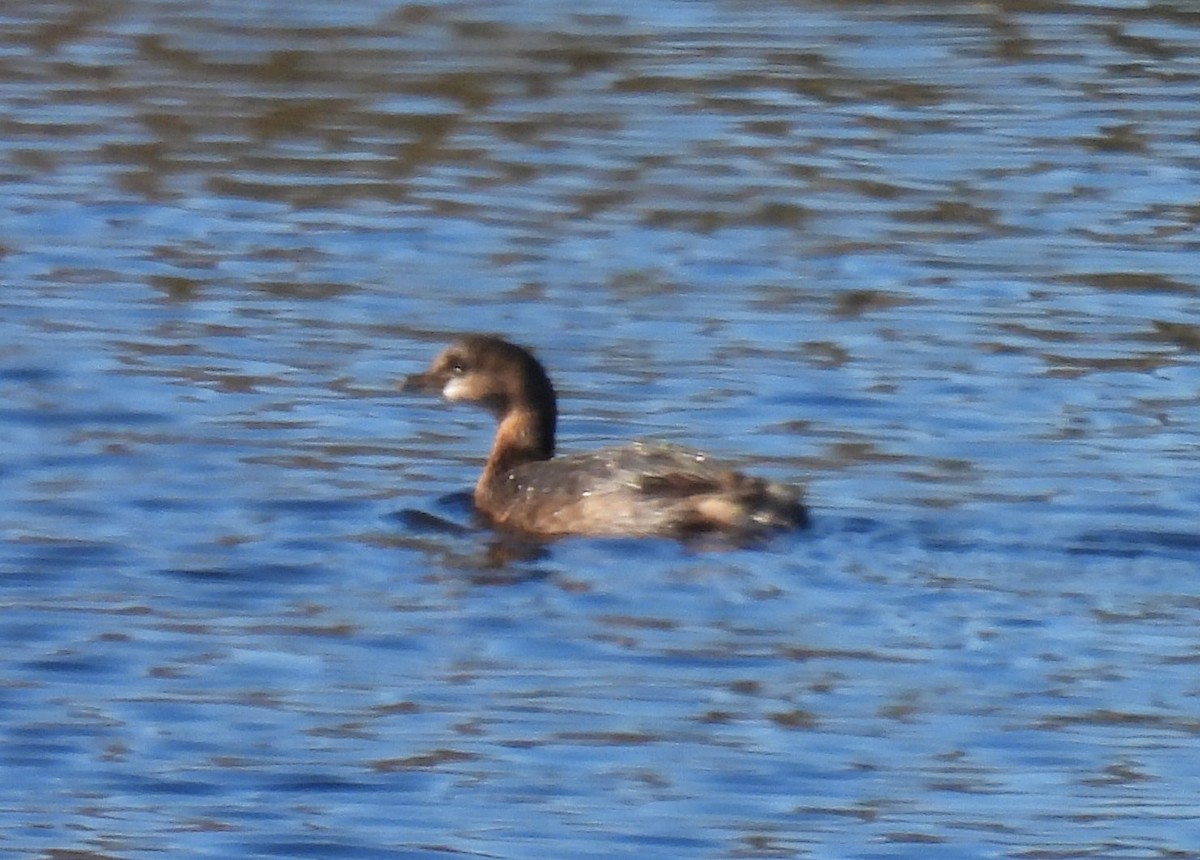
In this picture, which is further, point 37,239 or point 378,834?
point 37,239

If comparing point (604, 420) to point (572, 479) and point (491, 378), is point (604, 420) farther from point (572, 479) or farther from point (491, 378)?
point (572, 479)

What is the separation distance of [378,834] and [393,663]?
5.25ft

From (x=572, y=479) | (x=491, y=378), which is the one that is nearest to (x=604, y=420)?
(x=491, y=378)

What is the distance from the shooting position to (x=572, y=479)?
11.9 m

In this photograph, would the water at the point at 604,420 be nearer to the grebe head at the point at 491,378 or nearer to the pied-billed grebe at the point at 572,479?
the pied-billed grebe at the point at 572,479

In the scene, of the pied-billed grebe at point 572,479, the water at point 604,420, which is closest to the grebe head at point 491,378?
the pied-billed grebe at point 572,479

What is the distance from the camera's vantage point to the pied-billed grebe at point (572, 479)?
11.4m

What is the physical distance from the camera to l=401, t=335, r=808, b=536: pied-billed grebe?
37.3 ft

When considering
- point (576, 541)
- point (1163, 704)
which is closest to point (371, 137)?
point (576, 541)

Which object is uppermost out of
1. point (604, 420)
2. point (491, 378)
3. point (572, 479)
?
point (491, 378)

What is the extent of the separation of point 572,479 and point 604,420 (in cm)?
165

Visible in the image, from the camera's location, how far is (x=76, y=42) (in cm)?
2106

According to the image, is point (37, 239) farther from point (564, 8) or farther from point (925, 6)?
point (925, 6)

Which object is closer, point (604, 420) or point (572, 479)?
point (572, 479)
